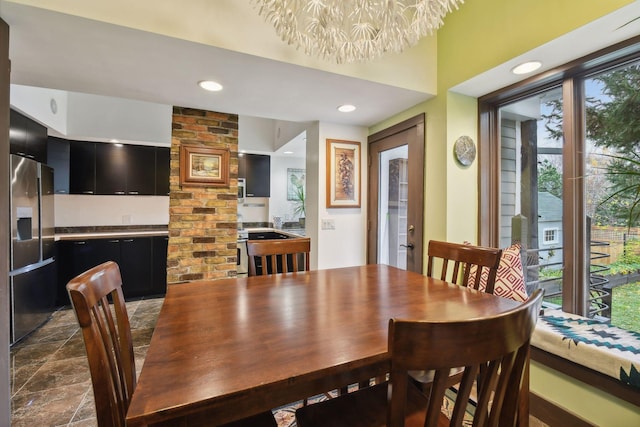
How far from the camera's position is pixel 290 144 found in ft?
15.4

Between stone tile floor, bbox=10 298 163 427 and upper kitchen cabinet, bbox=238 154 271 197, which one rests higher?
upper kitchen cabinet, bbox=238 154 271 197

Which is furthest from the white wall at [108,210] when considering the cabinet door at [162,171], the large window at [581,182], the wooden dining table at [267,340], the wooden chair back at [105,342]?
the large window at [581,182]

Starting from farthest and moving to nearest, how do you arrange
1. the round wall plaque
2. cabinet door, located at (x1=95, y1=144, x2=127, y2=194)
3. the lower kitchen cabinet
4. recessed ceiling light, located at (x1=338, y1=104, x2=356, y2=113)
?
cabinet door, located at (x1=95, y1=144, x2=127, y2=194) < the lower kitchen cabinet < recessed ceiling light, located at (x1=338, y1=104, x2=356, y2=113) < the round wall plaque

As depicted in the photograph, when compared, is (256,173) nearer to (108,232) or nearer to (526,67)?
(108,232)

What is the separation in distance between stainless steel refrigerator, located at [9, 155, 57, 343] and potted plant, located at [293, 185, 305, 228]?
3.59 metres

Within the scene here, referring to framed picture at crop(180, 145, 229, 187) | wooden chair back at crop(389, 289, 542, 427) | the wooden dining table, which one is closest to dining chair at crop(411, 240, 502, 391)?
the wooden dining table

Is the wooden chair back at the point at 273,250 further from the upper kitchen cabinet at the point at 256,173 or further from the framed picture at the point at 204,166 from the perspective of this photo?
the upper kitchen cabinet at the point at 256,173

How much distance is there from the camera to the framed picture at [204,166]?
2.65 m

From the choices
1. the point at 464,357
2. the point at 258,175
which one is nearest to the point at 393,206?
the point at 464,357

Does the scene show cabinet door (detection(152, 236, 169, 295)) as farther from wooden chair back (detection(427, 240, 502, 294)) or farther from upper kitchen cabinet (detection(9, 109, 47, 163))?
wooden chair back (detection(427, 240, 502, 294))

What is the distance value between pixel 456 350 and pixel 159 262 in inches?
174

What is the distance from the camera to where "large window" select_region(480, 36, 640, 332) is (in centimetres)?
163

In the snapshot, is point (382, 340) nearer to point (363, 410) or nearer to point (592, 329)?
point (363, 410)

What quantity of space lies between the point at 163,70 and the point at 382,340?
208 centimetres
